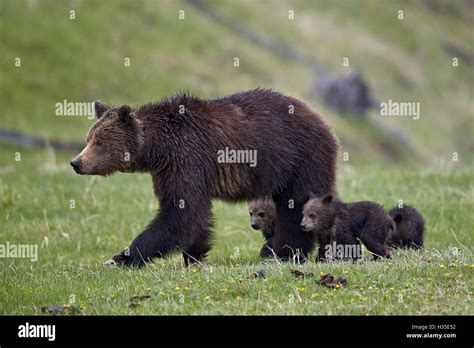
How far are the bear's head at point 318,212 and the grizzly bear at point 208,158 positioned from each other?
0.38 meters

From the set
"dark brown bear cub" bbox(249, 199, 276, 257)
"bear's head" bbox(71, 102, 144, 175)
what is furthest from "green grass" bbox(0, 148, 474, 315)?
"bear's head" bbox(71, 102, 144, 175)

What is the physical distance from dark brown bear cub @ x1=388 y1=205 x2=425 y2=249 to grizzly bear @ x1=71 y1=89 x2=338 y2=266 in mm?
1104

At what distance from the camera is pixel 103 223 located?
51.7 feet

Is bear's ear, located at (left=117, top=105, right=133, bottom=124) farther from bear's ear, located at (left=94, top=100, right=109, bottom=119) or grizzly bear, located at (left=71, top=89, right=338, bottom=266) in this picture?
bear's ear, located at (left=94, top=100, right=109, bottom=119)

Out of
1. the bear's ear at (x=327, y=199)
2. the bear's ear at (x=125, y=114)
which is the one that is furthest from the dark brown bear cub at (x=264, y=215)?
the bear's ear at (x=125, y=114)

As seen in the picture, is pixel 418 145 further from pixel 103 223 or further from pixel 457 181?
pixel 103 223

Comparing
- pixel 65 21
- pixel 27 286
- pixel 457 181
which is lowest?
pixel 27 286

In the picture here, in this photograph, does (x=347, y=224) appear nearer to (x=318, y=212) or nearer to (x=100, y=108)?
(x=318, y=212)

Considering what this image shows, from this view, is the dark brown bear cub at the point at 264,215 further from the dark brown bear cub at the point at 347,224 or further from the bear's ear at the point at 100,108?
the bear's ear at the point at 100,108

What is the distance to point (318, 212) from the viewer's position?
1176 centimetres

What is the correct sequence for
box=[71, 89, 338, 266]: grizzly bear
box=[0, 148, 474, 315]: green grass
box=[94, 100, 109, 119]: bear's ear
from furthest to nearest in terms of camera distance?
box=[94, 100, 109, 119]: bear's ear, box=[71, 89, 338, 266]: grizzly bear, box=[0, 148, 474, 315]: green grass

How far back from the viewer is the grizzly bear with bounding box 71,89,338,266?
37.0ft

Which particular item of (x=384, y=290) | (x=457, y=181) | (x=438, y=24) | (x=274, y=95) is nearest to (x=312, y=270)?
(x=384, y=290)

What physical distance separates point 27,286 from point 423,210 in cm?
766
